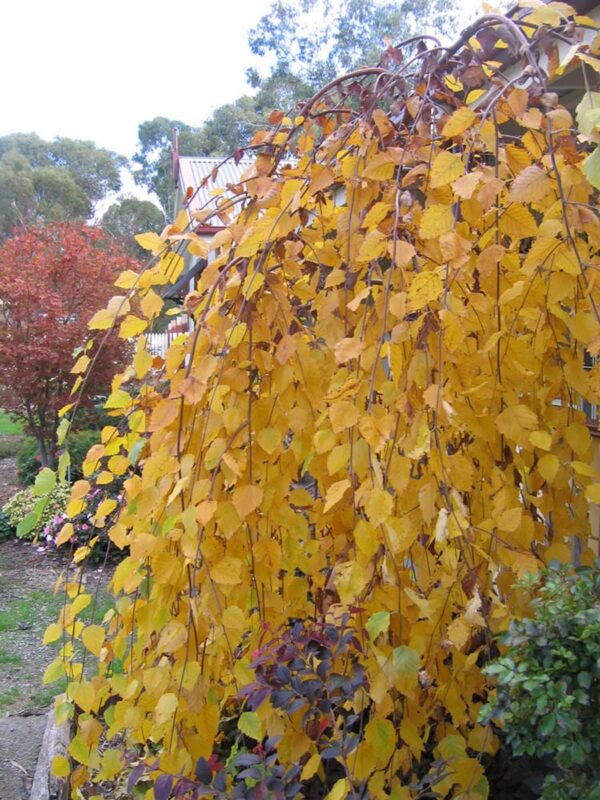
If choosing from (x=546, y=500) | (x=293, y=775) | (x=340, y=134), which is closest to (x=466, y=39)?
(x=340, y=134)

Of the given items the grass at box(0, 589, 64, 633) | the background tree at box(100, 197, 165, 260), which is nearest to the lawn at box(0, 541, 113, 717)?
Result: the grass at box(0, 589, 64, 633)

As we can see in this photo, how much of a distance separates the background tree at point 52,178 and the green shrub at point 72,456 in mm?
20668

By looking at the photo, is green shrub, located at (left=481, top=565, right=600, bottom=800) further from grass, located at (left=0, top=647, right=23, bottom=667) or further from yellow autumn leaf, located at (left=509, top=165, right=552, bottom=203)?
grass, located at (left=0, top=647, right=23, bottom=667)

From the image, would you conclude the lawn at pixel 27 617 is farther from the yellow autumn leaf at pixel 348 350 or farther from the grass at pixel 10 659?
the yellow autumn leaf at pixel 348 350

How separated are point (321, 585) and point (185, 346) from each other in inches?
30.0

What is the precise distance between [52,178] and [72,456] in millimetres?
30629

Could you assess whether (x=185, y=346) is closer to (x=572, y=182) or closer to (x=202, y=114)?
(x=572, y=182)

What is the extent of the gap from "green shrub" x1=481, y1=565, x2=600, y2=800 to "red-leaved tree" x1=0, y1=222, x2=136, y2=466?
6.49 metres

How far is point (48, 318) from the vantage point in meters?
7.51

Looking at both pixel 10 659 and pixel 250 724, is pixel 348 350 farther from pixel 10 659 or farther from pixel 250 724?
pixel 10 659

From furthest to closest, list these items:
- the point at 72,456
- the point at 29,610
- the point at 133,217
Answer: the point at 133,217 → the point at 72,456 → the point at 29,610

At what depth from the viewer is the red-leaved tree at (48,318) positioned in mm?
7461

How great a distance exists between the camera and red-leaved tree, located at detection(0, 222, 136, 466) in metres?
7.46

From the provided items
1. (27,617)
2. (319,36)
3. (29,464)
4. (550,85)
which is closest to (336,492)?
(550,85)
